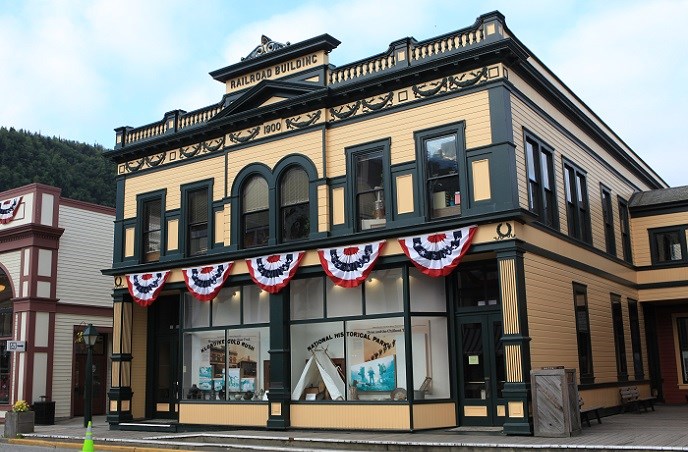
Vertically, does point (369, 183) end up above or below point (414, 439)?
above

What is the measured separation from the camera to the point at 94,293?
31.4 meters

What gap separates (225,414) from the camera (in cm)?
2206

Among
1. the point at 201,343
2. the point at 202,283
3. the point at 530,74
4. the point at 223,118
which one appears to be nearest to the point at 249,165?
the point at 223,118

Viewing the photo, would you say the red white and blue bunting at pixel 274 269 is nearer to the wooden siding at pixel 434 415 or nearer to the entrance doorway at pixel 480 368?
the entrance doorway at pixel 480 368

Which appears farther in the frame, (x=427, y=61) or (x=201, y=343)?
(x=201, y=343)

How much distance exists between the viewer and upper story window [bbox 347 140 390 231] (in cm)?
2012

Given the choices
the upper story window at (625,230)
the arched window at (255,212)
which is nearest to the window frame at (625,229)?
the upper story window at (625,230)

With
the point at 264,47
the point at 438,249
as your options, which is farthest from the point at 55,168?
the point at 438,249

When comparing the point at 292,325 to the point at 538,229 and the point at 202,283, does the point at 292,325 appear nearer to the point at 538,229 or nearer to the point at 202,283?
the point at 202,283

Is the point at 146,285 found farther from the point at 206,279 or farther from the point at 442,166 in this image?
the point at 442,166

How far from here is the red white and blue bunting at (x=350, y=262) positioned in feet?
64.1

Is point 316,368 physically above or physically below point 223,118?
below

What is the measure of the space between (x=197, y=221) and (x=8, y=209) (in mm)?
10466

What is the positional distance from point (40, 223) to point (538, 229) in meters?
19.3
